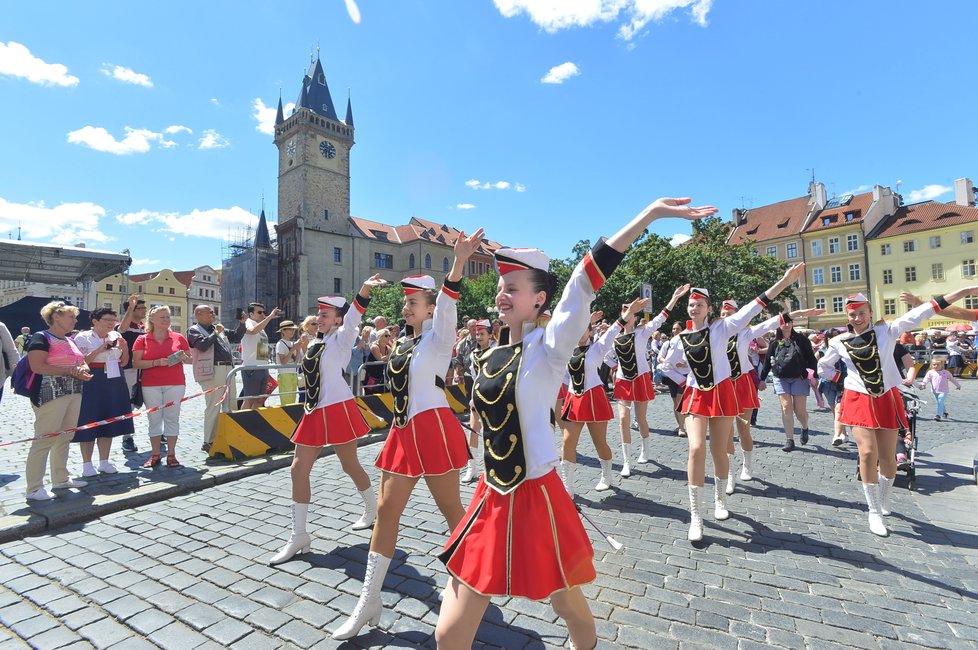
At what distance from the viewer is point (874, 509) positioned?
4.81 m

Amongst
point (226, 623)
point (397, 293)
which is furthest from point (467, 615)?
point (397, 293)

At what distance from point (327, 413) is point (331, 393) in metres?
0.19

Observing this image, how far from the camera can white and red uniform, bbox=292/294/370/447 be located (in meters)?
4.25

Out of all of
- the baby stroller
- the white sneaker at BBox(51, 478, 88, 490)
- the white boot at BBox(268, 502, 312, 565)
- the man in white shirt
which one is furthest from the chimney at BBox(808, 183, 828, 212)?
the white sneaker at BBox(51, 478, 88, 490)

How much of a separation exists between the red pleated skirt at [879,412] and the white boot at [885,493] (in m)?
0.58

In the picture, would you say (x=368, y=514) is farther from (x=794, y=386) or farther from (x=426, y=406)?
(x=794, y=386)

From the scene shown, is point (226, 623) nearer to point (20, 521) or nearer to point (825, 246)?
point (20, 521)

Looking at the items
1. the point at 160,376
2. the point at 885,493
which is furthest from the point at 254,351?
the point at 885,493

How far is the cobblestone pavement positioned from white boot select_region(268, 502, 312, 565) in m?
0.09

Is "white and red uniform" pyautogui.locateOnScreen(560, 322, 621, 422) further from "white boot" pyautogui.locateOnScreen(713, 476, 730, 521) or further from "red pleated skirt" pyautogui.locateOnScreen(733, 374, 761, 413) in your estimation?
"red pleated skirt" pyautogui.locateOnScreen(733, 374, 761, 413)

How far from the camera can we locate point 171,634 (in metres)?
3.09

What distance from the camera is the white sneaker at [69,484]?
5758mm

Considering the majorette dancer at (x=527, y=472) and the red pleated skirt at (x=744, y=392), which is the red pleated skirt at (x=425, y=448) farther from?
the red pleated skirt at (x=744, y=392)

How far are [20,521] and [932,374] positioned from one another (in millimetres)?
16010
